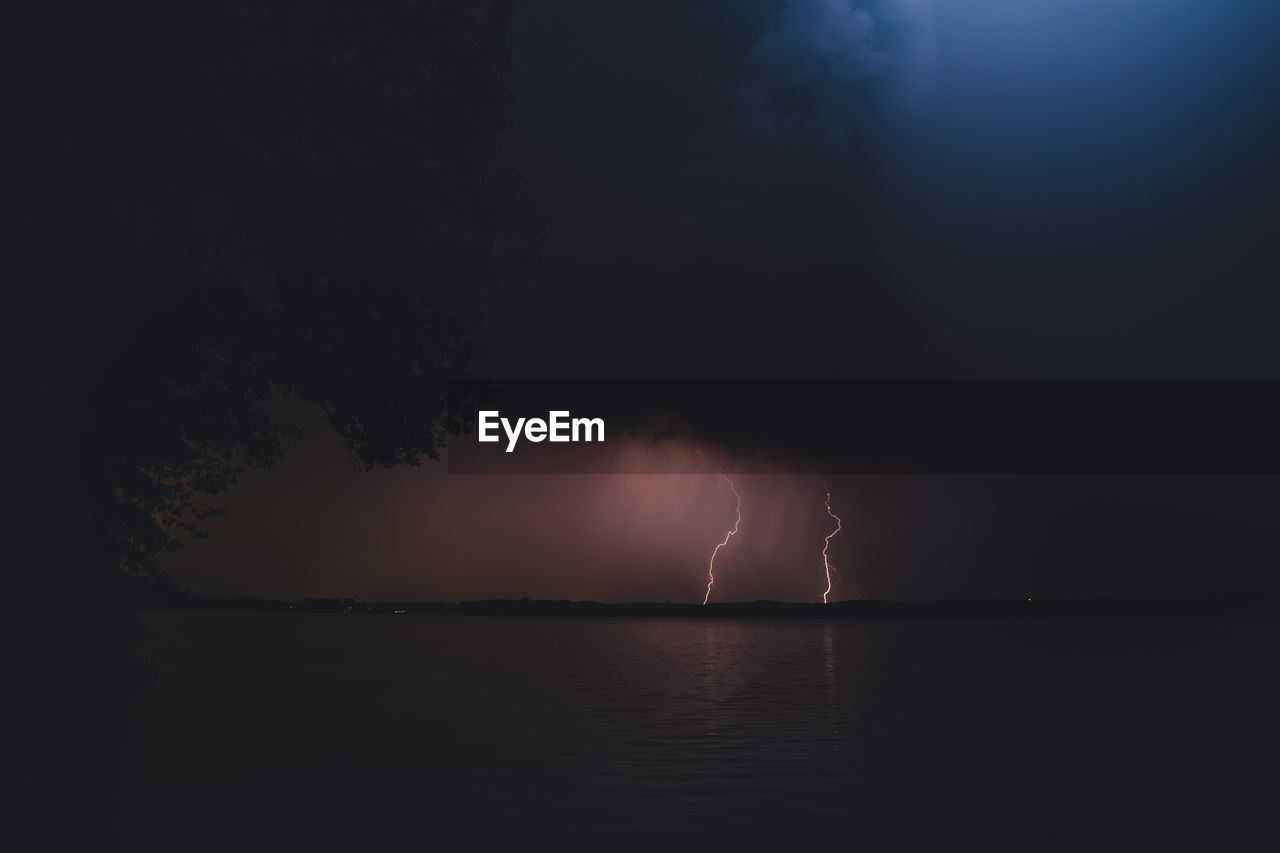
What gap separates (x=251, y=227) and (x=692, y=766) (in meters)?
13.5

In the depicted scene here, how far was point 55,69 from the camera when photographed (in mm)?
27250

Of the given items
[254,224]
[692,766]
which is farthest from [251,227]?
[692,766]

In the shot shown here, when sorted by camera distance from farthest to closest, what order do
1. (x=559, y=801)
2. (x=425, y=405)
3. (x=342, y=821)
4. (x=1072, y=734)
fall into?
(x=1072, y=734) < (x=425, y=405) < (x=559, y=801) < (x=342, y=821)

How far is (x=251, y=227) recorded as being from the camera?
97.0 ft

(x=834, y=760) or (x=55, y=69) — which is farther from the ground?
(x=55, y=69)

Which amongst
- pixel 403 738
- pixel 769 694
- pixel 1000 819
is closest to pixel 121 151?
pixel 403 738

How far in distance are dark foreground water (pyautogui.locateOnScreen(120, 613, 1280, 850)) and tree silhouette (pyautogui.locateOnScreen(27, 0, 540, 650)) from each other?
654 centimetres

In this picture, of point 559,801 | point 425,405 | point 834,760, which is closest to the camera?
point 559,801

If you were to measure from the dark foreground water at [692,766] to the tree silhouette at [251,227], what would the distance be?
21.5 feet

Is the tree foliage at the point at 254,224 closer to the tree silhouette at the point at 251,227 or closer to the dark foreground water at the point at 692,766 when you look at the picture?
the tree silhouette at the point at 251,227

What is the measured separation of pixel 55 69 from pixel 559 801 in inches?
640

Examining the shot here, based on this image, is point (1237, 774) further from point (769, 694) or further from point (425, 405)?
point (769, 694)

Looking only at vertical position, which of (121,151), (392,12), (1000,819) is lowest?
(1000,819)

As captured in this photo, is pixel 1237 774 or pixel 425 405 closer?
pixel 1237 774
